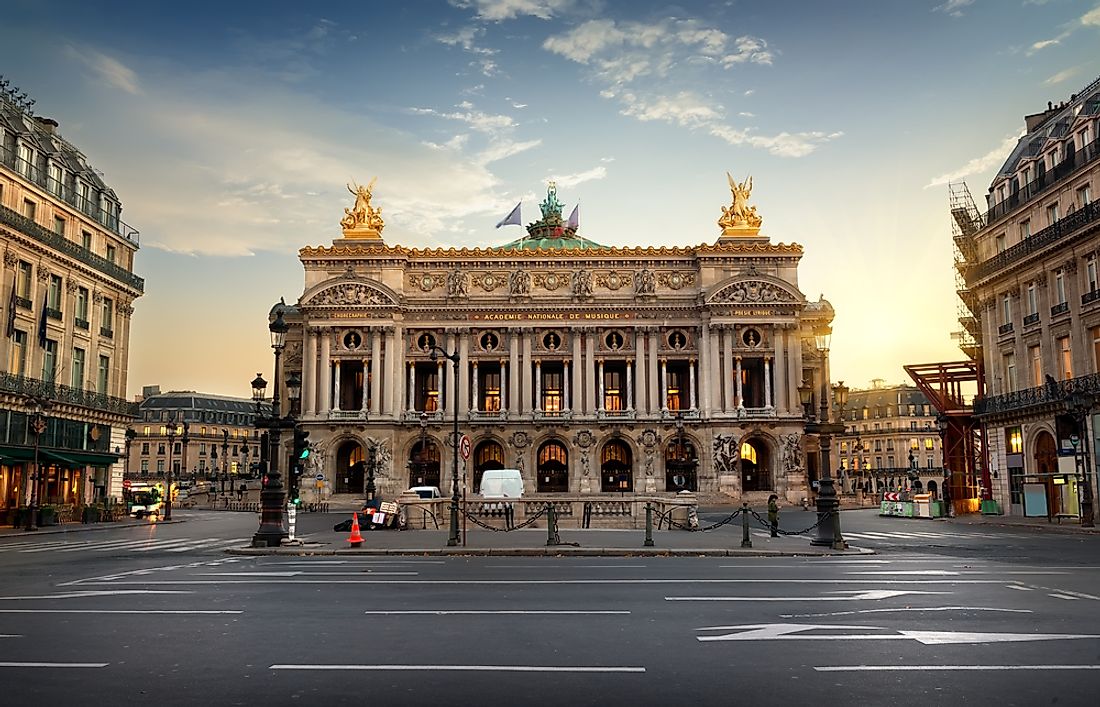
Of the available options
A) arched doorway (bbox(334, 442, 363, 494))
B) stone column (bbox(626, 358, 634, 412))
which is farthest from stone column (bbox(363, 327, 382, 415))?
stone column (bbox(626, 358, 634, 412))

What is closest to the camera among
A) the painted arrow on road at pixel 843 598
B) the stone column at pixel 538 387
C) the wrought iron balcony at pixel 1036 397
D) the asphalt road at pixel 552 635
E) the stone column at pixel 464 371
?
the asphalt road at pixel 552 635

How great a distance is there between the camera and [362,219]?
84625 millimetres

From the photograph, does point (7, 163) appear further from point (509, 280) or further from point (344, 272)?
point (509, 280)

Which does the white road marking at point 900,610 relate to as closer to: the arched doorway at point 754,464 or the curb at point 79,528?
the curb at point 79,528

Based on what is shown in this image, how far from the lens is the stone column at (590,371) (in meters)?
80.2

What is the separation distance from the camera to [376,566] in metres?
22.4

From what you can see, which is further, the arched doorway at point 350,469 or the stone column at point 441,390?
the stone column at point 441,390

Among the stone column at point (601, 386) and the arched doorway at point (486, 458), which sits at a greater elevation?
the stone column at point (601, 386)

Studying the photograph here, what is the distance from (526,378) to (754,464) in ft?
67.9

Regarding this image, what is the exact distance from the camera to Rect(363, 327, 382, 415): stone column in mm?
79188

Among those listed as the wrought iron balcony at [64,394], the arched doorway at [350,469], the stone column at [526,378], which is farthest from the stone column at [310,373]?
the wrought iron balcony at [64,394]

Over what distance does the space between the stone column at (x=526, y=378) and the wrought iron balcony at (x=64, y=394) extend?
103 feet

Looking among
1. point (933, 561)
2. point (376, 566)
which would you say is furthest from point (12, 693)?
point (933, 561)

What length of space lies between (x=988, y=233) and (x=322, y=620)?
176ft
